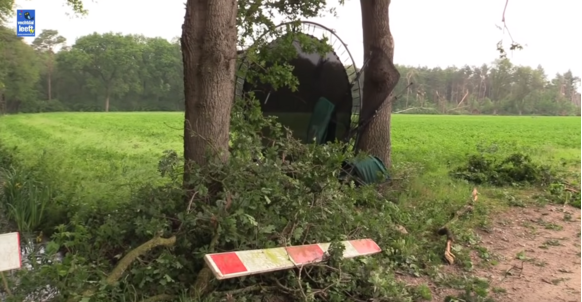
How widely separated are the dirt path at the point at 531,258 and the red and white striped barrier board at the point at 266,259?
1173 mm

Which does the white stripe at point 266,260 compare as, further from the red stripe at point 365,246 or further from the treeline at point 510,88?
the treeline at point 510,88

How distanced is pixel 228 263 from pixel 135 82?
71.5m

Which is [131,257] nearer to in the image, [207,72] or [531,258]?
[207,72]

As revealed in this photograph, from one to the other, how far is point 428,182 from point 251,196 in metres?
5.74

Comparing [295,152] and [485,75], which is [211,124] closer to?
[295,152]

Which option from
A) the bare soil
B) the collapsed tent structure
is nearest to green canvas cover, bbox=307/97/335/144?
the collapsed tent structure

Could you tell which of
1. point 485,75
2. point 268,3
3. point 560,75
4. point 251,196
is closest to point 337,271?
point 251,196

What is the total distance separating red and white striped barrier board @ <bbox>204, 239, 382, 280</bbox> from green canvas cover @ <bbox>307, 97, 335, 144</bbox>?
4.41 metres

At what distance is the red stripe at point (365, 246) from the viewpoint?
14.6ft

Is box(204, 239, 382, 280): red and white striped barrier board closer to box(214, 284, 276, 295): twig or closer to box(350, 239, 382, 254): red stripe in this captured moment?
box(350, 239, 382, 254): red stripe

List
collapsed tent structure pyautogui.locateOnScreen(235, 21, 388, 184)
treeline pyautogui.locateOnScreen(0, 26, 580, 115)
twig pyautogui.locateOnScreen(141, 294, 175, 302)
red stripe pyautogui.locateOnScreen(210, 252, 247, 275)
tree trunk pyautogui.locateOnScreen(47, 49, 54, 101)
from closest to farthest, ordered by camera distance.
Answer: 1. red stripe pyautogui.locateOnScreen(210, 252, 247, 275)
2. twig pyautogui.locateOnScreen(141, 294, 175, 302)
3. collapsed tent structure pyautogui.locateOnScreen(235, 21, 388, 184)
4. treeline pyautogui.locateOnScreen(0, 26, 580, 115)
5. tree trunk pyautogui.locateOnScreen(47, 49, 54, 101)

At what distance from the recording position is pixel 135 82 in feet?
231

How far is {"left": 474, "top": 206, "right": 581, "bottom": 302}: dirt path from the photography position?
459 centimetres

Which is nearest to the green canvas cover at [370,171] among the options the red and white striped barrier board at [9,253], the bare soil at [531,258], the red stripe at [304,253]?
the bare soil at [531,258]
